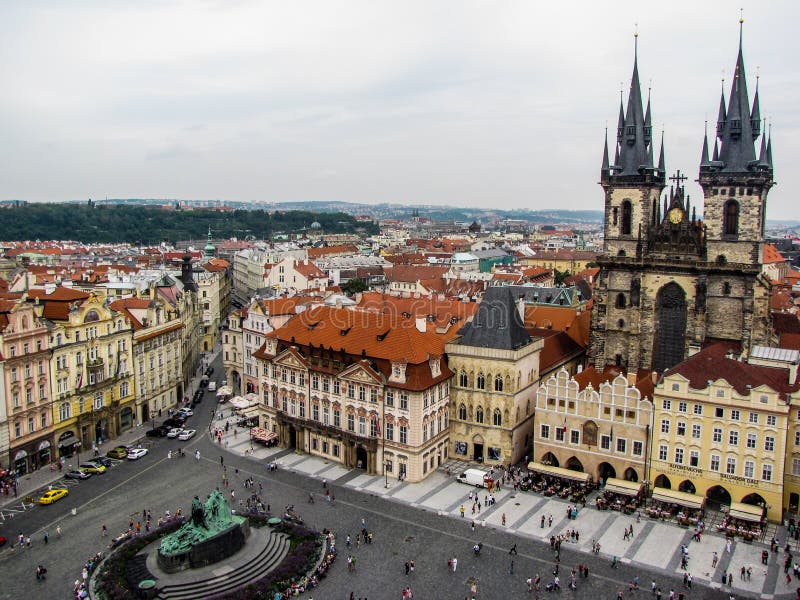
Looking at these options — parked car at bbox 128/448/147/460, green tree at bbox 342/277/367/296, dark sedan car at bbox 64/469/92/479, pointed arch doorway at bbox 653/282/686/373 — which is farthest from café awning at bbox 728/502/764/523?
green tree at bbox 342/277/367/296

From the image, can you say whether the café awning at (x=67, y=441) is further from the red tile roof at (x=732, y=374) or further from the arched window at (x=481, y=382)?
the red tile roof at (x=732, y=374)

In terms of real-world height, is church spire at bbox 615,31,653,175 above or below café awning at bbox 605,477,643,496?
above

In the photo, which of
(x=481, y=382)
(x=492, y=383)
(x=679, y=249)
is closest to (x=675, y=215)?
(x=679, y=249)

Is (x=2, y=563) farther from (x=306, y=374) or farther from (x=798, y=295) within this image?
(x=798, y=295)

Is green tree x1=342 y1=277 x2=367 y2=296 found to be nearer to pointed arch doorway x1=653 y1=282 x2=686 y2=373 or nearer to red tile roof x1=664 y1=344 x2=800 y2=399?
pointed arch doorway x1=653 y1=282 x2=686 y2=373

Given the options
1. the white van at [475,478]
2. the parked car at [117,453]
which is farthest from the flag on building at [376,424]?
the parked car at [117,453]
